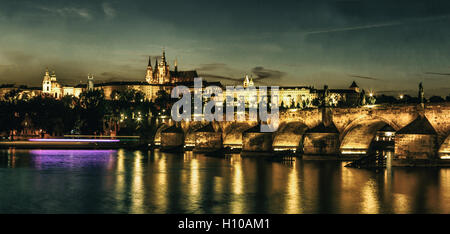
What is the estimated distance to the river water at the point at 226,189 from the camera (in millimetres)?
20188

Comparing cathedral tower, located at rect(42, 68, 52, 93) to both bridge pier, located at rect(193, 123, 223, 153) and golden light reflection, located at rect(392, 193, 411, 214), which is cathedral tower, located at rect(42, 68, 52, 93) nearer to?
bridge pier, located at rect(193, 123, 223, 153)

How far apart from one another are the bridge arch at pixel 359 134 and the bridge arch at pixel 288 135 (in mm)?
5585

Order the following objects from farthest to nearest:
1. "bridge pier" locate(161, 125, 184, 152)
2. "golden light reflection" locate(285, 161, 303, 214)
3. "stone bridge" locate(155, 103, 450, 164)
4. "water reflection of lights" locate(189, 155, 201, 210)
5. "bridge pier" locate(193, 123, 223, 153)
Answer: "bridge pier" locate(161, 125, 184, 152) → "bridge pier" locate(193, 123, 223, 153) → "stone bridge" locate(155, 103, 450, 164) → "water reflection of lights" locate(189, 155, 201, 210) → "golden light reflection" locate(285, 161, 303, 214)

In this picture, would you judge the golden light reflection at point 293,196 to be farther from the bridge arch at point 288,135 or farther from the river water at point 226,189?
the bridge arch at point 288,135

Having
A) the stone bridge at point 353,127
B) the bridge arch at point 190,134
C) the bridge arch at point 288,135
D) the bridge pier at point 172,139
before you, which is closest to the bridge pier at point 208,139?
the stone bridge at point 353,127

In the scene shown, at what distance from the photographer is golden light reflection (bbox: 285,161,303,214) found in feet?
63.4

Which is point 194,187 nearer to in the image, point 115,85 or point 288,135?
point 288,135

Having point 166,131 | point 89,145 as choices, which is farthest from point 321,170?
point 89,145

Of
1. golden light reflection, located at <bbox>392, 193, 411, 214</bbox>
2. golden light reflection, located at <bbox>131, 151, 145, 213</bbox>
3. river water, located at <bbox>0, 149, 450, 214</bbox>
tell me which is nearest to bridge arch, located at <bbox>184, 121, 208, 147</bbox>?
river water, located at <bbox>0, 149, 450, 214</bbox>

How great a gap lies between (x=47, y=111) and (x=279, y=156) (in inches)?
2039

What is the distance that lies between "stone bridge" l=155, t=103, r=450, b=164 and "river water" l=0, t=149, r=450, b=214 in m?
1.90

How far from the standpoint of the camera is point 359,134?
37844mm

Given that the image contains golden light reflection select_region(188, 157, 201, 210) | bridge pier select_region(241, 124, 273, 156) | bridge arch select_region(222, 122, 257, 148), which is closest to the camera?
golden light reflection select_region(188, 157, 201, 210)
